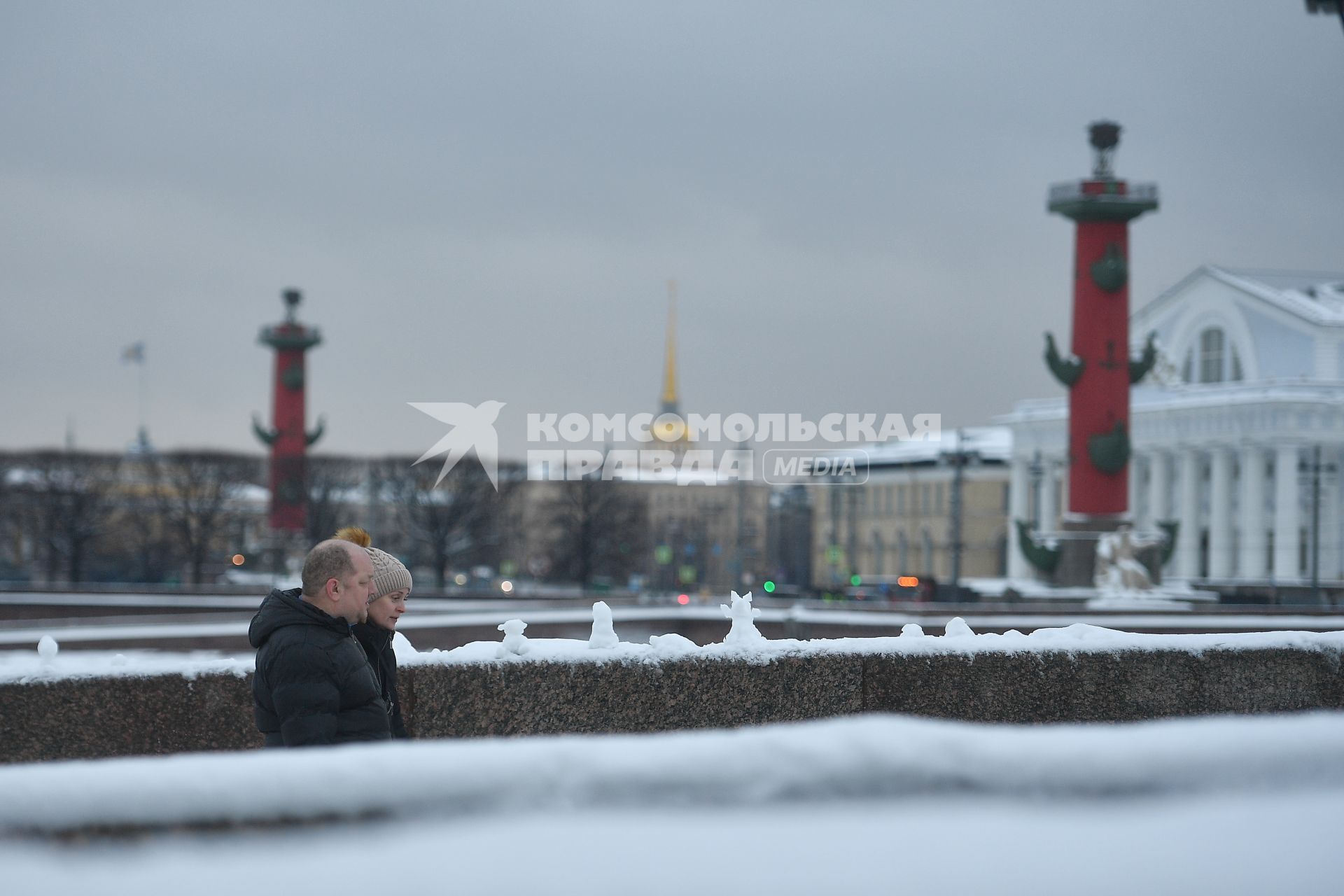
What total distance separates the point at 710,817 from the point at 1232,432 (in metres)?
69.3

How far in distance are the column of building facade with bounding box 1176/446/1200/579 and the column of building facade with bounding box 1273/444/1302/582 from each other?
4974mm

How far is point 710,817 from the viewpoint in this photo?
2100 millimetres

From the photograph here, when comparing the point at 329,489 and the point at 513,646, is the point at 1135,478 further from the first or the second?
Result: the point at 513,646

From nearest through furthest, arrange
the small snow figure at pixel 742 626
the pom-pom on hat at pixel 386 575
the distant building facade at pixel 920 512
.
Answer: the pom-pom on hat at pixel 386 575 → the small snow figure at pixel 742 626 → the distant building facade at pixel 920 512

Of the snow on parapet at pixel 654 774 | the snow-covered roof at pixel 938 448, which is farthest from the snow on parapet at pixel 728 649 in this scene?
the snow-covered roof at pixel 938 448

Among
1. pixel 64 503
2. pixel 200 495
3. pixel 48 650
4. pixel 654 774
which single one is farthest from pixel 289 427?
pixel 654 774

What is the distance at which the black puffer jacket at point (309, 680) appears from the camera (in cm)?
455

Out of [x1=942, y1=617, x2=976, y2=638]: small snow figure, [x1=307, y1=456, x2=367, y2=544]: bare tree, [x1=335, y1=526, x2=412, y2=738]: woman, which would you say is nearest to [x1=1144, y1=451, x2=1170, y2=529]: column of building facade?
[x1=307, y1=456, x2=367, y2=544]: bare tree

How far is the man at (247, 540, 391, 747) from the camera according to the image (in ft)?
15.0

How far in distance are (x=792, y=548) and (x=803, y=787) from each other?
10993cm

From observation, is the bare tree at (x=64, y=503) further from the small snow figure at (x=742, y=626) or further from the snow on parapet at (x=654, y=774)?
the snow on parapet at (x=654, y=774)

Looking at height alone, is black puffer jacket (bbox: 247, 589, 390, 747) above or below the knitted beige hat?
below

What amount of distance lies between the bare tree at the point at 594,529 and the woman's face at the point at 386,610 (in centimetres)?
5452

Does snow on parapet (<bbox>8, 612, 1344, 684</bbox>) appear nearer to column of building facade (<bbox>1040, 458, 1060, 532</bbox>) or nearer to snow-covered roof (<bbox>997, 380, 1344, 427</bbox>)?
snow-covered roof (<bbox>997, 380, 1344, 427</bbox>)
